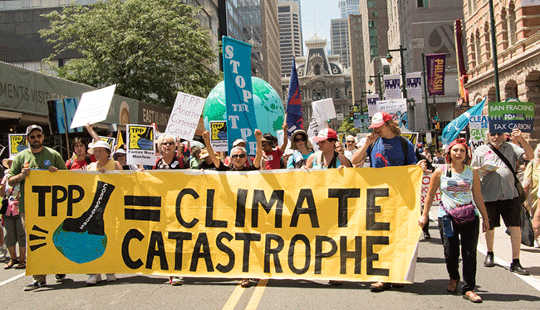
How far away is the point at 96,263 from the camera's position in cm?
669

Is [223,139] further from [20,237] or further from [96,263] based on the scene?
[96,263]

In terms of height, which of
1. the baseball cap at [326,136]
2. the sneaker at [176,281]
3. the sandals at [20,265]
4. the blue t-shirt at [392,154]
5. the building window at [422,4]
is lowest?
the sneaker at [176,281]

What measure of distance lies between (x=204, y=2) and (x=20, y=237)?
159 feet

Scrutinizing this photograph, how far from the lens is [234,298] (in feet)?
19.2

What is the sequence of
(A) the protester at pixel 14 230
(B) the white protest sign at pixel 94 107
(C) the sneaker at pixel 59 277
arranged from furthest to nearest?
1. (A) the protester at pixel 14 230
2. (B) the white protest sign at pixel 94 107
3. (C) the sneaker at pixel 59 277

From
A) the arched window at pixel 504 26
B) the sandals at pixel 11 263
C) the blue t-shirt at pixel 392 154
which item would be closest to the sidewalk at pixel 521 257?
the blue t-shirt at pixel 392 154

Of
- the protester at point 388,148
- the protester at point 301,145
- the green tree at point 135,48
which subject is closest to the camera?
the protester at point 388,148

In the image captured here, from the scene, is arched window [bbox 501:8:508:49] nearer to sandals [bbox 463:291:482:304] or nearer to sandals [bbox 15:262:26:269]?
sandals [bbox 463:291:482:304]

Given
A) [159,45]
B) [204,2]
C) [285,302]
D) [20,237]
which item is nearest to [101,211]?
[20,237]

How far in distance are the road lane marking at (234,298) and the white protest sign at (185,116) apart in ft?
13.0

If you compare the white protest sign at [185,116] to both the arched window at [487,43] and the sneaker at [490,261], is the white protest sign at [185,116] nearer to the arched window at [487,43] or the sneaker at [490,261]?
the sneaker at [490,261]

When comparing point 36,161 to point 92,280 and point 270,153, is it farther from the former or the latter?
point 270,153

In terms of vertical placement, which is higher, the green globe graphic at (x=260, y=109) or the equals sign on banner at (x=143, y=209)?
the green globe graphic at (x=260, y=109)

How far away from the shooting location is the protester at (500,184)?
7.12 metres
